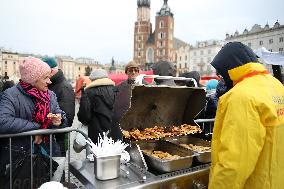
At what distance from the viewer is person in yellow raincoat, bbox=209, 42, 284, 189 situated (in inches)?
68.0

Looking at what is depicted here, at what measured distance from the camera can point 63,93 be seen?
418cm

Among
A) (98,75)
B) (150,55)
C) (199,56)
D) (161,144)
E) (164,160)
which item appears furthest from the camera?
(150,55)

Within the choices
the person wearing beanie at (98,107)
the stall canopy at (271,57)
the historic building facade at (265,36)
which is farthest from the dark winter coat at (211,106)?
the historic building facade at (265,36)

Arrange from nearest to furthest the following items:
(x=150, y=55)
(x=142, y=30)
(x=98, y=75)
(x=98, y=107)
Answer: (x=98, y=107) < (x=98, y=75) < (x=150, y=55) < (x=142, y=30)

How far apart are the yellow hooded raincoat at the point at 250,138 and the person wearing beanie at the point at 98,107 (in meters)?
2.59

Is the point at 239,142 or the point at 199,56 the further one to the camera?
the point at 199,56

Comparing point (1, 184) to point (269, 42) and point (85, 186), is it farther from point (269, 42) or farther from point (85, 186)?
point (269, 42)

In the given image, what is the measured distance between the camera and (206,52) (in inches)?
3059

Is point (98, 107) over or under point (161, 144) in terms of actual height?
over

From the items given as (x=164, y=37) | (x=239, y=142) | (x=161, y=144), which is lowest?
(x=161, y=144)

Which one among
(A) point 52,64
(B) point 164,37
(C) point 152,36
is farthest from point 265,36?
(A) point 52,64

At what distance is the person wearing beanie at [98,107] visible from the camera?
4.27 metres

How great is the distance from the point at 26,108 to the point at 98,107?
1682mm

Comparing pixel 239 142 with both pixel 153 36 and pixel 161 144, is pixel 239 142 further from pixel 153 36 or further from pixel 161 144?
pixel 153 36
